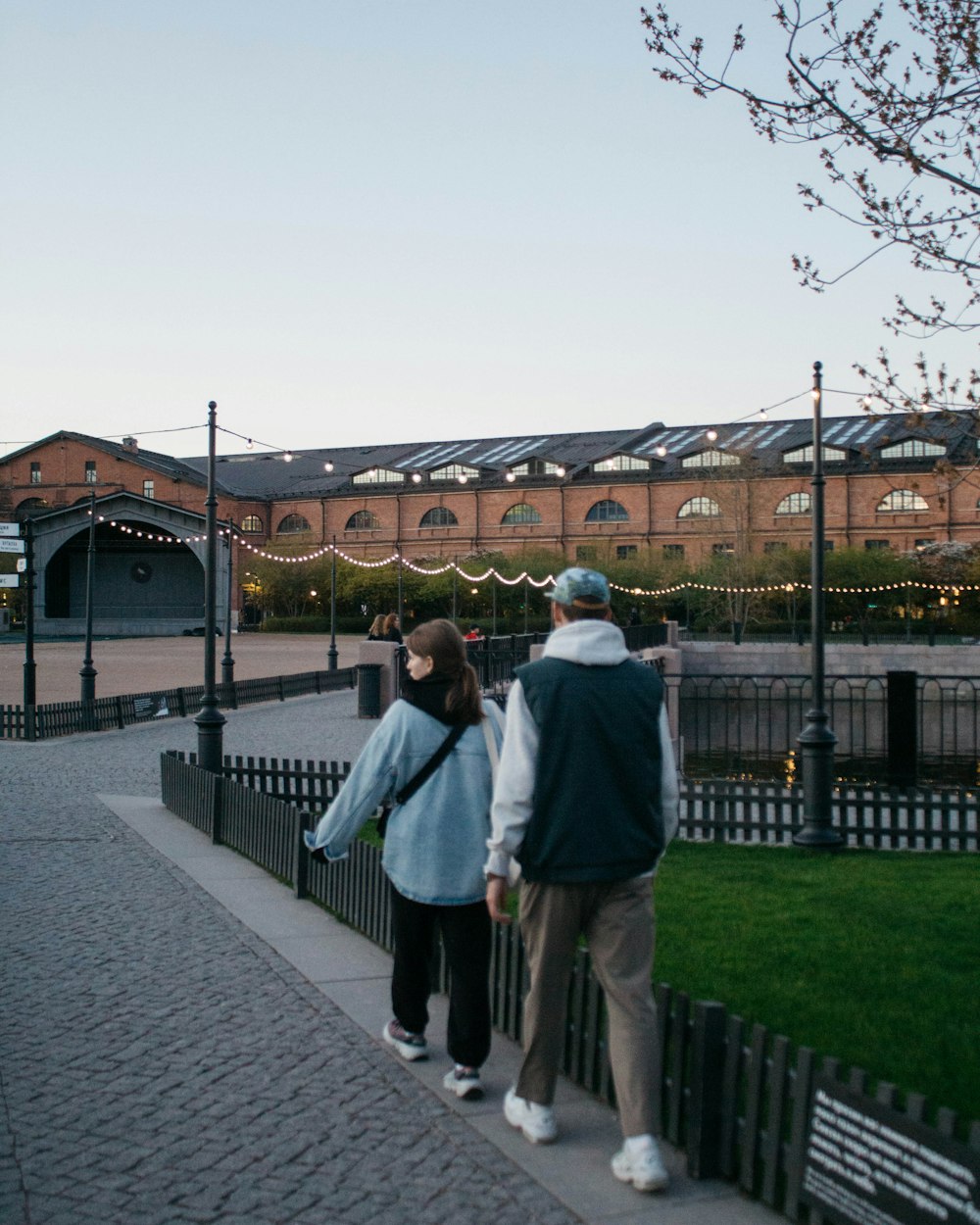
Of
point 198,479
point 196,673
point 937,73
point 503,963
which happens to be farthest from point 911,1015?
point 198,479

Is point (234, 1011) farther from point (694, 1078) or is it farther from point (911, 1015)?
point (911, 1015)

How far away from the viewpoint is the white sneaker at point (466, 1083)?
4.81 metres

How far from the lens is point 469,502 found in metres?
69.4

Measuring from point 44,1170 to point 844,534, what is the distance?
5898cm

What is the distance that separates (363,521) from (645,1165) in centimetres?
6895

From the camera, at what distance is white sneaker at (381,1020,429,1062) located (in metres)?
5.30

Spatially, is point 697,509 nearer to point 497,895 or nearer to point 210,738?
point 210,738

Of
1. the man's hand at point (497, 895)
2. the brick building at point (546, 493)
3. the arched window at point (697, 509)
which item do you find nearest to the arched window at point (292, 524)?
the brick building at point (546, 493)

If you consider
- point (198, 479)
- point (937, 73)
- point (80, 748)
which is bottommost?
point (80, 748)

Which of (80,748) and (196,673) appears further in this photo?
(196,673)

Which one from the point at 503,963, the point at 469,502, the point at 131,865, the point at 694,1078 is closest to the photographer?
the point at 694,1078

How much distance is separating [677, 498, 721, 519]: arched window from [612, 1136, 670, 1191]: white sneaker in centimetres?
5928

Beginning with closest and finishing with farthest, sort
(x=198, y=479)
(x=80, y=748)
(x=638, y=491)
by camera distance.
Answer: (x=80, y=748) < (x=638, y=491) < (x=198, y=479)

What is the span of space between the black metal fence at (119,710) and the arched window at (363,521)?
42008 millimetres
